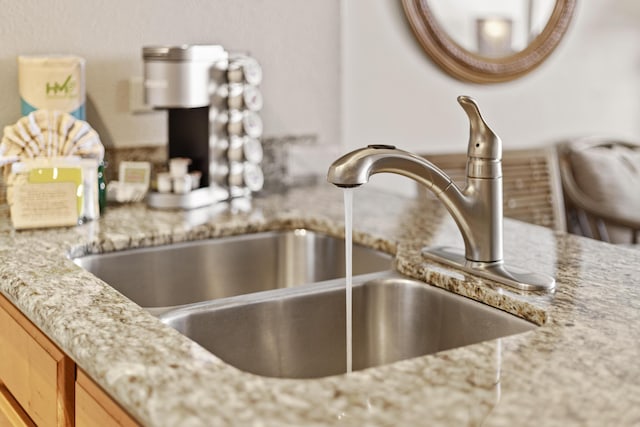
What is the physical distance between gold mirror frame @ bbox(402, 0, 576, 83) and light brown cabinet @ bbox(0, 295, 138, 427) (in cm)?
166

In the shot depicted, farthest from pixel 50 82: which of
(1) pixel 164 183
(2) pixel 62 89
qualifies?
(1) pixel 164 183

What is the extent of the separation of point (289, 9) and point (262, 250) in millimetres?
771

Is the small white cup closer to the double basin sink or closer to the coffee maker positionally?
the coffee maker

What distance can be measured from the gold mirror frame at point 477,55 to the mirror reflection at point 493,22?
0.02 meters

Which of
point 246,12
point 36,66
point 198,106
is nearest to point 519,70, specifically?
point 246,12

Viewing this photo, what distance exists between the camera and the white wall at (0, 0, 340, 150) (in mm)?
1880

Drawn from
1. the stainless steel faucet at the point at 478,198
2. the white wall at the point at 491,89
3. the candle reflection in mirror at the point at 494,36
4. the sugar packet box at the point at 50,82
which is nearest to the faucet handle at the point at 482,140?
the stainless steel faucet at the point at 478,198

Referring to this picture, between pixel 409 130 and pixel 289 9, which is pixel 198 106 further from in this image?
pixel 409 130

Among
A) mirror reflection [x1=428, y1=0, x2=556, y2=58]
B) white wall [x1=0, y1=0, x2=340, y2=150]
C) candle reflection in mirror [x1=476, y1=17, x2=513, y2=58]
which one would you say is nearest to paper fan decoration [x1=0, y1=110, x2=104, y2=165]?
white wall [x1=0, y1=0, x2=340, y2=150]

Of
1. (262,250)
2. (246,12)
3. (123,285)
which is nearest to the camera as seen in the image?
(123,285)

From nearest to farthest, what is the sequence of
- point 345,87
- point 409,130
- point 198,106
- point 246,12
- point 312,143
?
point 198,106
point 246,12
point 312,143
point 345,87
point 409,130

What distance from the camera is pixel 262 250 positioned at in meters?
1.78

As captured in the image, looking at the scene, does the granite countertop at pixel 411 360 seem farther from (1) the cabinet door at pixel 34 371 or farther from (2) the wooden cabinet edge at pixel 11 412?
(2) the wooden cabinet edge at pixel 11 412

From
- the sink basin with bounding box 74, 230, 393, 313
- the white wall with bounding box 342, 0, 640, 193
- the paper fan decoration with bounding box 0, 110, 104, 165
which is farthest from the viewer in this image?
the white wall with bounding box 342, 0, 640, 193
